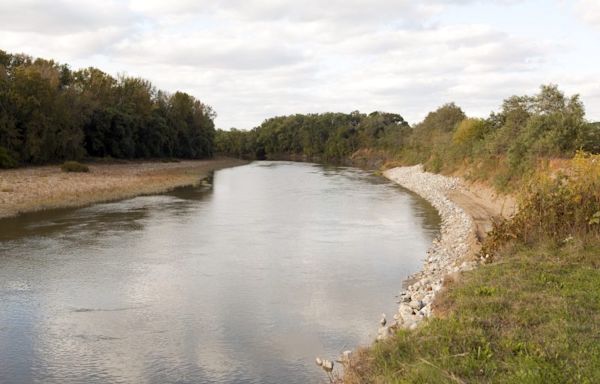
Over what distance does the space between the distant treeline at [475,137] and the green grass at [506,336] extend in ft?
65.1

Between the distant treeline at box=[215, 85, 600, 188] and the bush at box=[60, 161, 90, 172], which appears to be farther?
the bush at box=[60, 161, 90, 172]

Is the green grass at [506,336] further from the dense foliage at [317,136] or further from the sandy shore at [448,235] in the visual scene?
the dense foliage at [317,136]

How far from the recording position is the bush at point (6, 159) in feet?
164

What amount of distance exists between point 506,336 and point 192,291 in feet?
31.6

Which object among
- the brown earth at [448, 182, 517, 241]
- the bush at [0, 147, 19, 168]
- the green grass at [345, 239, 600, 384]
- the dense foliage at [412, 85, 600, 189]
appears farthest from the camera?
the bush at [0, 147, 19, 168]

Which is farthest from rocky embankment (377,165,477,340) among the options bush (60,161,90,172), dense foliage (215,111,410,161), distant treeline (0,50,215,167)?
dense foliage (215,111,410,161)

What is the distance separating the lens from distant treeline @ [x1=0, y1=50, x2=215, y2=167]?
53.9m

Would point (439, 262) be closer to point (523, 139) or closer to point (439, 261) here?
point (439, 261)

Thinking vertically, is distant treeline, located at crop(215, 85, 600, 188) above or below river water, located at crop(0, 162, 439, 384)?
above

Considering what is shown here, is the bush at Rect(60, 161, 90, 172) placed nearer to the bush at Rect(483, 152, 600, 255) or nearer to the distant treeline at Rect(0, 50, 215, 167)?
the distant treeline at Rect(0, 50, 215, 167)

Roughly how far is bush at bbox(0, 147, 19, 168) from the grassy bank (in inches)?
1844

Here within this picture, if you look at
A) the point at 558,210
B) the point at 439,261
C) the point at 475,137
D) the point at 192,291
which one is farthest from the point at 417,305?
the point at 475,137

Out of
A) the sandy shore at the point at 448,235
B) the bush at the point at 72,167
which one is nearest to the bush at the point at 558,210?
the sandy shore at the point at 448,235

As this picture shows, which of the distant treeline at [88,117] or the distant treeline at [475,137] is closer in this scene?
the distant treeline at [475,137]
